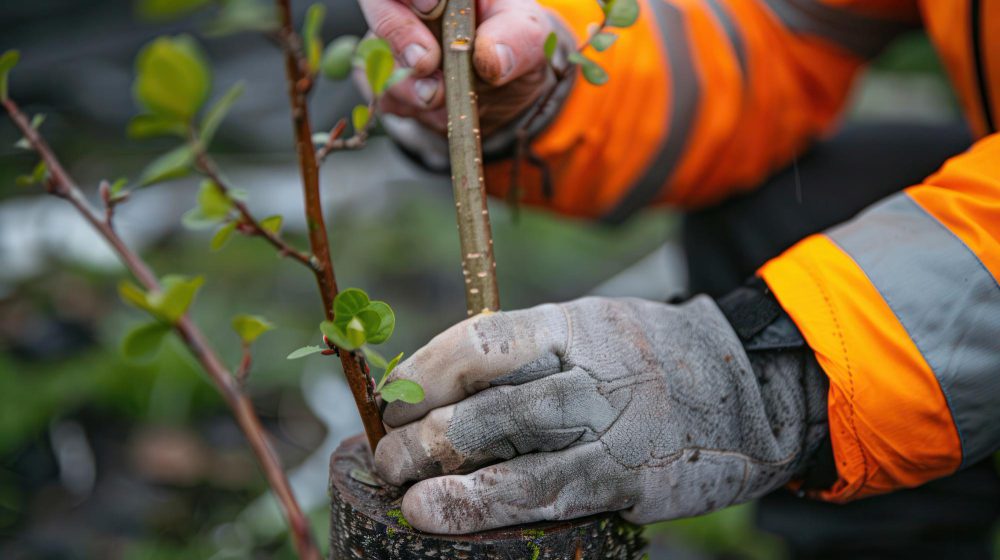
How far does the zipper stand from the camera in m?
1.38

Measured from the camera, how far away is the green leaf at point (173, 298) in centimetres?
59

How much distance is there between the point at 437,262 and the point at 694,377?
2715 millimetres

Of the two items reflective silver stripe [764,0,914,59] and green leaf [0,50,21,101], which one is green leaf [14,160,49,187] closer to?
green leaf [0,50,21,101]

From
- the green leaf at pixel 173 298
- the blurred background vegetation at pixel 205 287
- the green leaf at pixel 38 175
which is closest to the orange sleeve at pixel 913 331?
the green leaf at pixel 173 298

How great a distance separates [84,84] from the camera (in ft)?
11.3

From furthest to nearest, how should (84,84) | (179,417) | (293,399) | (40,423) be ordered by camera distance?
(84,84)
(293,399)
(179,417)
(40,423)

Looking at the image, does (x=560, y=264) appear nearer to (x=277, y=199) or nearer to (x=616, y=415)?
(x=277, y=199)

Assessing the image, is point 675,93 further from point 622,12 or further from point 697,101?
point 622,12

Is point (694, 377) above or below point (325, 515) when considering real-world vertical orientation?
above

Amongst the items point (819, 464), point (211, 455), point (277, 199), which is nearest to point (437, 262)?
point (277, 199)

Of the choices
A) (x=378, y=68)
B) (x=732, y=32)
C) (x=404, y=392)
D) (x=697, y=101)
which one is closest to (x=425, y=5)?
(x=378, y=68)

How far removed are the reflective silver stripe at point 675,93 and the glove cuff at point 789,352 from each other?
2.18 ft

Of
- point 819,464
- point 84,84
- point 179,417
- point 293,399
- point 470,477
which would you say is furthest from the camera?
point 84,84

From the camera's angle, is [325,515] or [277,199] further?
[277,199]
